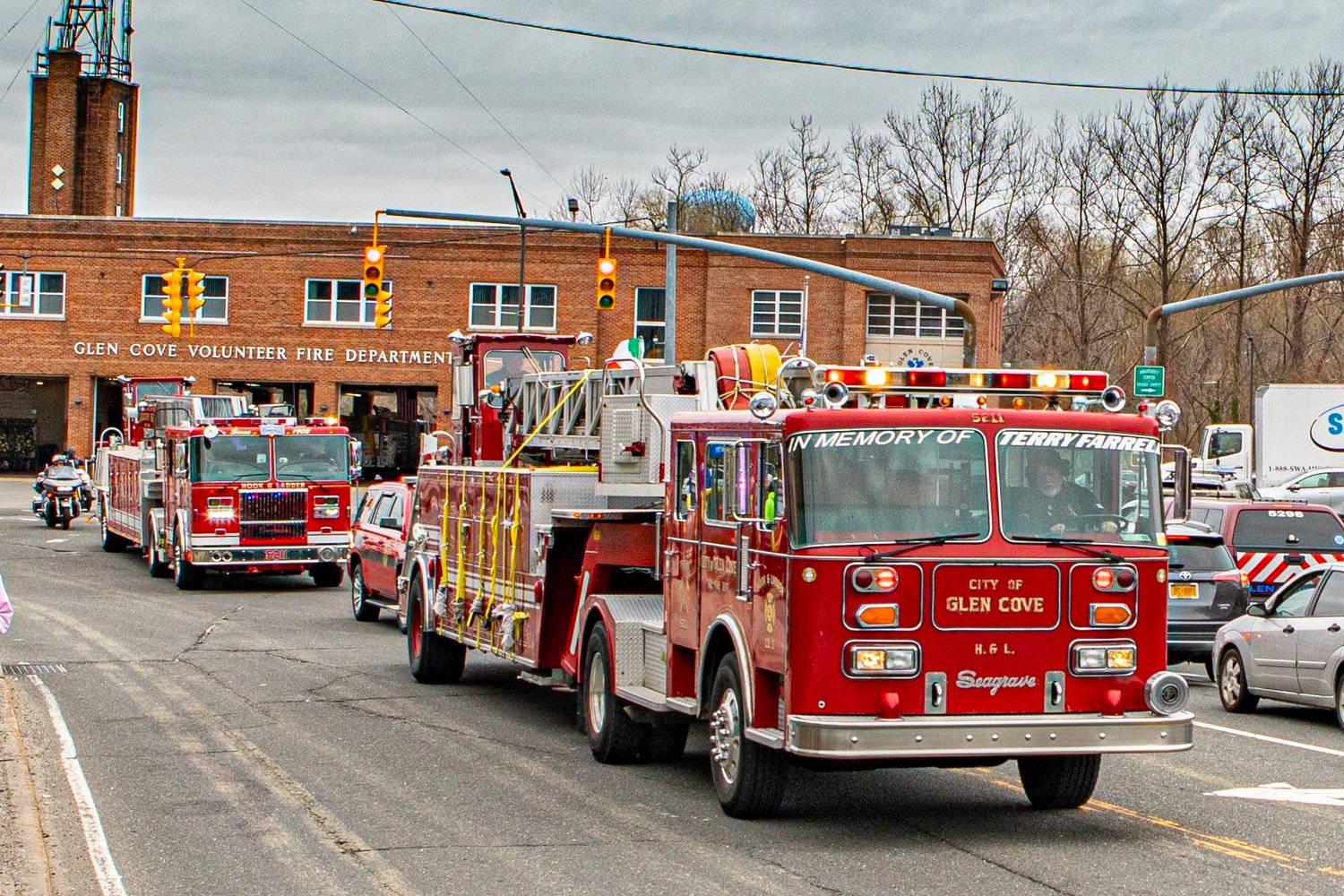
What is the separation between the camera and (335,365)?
61812 mm

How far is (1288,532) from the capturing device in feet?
71.9

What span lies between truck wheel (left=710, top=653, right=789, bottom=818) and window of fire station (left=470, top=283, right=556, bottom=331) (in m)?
51.5

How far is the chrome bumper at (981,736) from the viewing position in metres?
8.87

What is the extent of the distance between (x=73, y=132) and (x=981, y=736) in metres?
75.6

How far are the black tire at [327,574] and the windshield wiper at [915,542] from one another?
21637 mm

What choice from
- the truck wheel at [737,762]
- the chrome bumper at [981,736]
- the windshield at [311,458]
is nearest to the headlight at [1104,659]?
the chrome bumper at [981,736]

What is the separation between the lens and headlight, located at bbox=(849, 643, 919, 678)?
904 centimetres

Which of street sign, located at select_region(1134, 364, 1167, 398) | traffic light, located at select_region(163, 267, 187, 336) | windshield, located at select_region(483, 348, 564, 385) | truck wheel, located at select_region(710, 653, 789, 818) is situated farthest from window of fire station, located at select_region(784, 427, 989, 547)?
traffic light, located at select_region(163, 267, 187, 336)

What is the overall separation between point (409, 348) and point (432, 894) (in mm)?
54385

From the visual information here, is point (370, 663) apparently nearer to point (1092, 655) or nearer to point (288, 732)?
point (288, 732)

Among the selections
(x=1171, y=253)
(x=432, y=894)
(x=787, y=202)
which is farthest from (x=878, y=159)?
(x=432, y=894)

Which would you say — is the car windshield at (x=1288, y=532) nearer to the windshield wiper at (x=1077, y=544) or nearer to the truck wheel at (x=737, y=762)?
the windshield wiper at (x=1077, y=544)

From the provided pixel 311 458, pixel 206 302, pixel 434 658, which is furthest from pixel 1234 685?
pixel 206 302

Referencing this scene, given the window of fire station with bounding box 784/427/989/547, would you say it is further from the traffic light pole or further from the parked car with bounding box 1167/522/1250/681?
the traffic light pole
